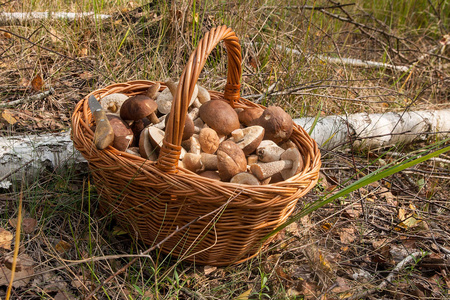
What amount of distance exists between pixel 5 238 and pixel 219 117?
43.3 inches

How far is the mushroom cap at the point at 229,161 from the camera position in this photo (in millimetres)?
1505

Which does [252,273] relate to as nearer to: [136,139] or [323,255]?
[323,255]

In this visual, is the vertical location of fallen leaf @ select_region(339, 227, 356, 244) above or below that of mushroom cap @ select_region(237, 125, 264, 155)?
below

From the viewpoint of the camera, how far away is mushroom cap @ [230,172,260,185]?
1489 mm

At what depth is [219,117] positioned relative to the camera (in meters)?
1.76

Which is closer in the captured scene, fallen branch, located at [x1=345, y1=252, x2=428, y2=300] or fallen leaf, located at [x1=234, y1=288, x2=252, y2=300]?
fallen leaf, located at [x1=234, y1=288, x2=252, y2=300]

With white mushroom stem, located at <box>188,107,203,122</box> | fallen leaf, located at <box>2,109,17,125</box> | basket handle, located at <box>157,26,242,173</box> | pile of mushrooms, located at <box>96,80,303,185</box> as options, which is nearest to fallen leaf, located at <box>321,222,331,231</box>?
pile of mushrooms, located at <box>96,80,303,185</box>

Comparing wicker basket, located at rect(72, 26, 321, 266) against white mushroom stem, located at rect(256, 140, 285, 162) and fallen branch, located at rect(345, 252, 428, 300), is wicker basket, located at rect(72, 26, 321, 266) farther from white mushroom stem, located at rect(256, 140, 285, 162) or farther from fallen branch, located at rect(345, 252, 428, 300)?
fallen branch, located at rect(345, 252, 428, 300)

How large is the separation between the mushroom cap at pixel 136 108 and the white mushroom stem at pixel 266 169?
58cm

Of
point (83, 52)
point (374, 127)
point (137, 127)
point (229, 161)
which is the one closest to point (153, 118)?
point (137, 127)

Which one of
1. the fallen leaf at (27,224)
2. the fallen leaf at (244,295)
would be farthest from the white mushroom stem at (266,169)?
the fallen leaf at (27,224)

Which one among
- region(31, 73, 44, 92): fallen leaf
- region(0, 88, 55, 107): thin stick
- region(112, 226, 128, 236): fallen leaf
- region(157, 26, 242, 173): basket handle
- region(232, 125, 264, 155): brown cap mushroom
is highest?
region(157, 26, 242, 173): basket handle

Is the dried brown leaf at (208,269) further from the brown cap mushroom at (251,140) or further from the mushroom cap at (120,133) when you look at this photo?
the mushroom cap at (120,133)

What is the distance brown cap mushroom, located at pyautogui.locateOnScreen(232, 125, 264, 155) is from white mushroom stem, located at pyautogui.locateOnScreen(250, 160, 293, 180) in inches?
6.3
